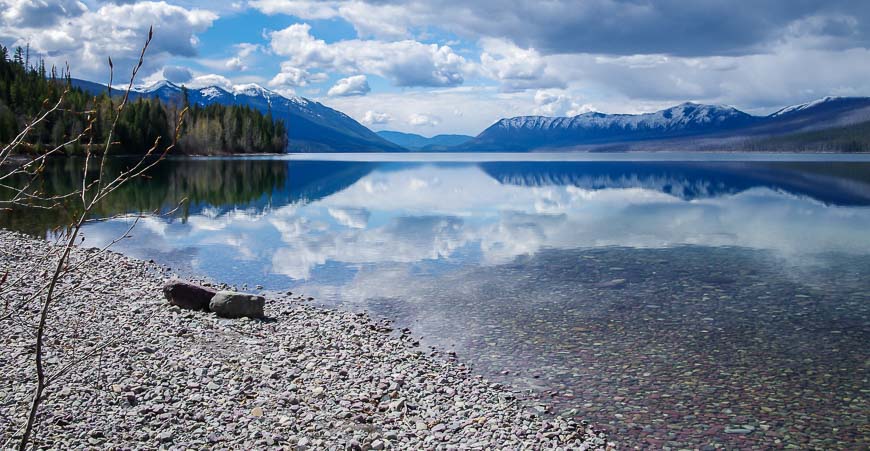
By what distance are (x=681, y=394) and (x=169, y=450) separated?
10.9 m

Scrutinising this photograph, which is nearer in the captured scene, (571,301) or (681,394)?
(681,394)

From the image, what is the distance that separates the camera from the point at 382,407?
13.2 metres

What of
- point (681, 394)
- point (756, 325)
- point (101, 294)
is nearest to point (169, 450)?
point (681, 394)

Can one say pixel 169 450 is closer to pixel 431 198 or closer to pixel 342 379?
pixel 342 379

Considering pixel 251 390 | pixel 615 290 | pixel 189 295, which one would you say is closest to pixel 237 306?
pixel 189 295

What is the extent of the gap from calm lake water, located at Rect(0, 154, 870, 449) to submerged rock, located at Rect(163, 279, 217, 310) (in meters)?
4.67

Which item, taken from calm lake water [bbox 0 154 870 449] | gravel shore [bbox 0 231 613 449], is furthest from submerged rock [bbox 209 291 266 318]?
calm lake water [bbox 0 154 870 449]

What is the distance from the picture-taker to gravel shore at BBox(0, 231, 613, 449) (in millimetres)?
11491

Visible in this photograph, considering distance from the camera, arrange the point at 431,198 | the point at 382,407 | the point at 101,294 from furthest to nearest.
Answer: the point at 431,198, the point at 101,294, the point at 382,407

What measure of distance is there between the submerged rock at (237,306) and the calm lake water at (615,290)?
373 cm

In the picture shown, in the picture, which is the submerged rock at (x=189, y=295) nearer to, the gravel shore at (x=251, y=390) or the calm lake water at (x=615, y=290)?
the gravel shore at (x=251, y=390)

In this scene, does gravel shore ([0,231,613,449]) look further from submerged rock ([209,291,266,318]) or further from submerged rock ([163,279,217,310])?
submerged rock ([163,279,217,310])

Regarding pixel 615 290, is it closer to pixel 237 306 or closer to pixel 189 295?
pixel 237 306

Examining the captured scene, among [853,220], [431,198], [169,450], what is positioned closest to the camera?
[169,450]
